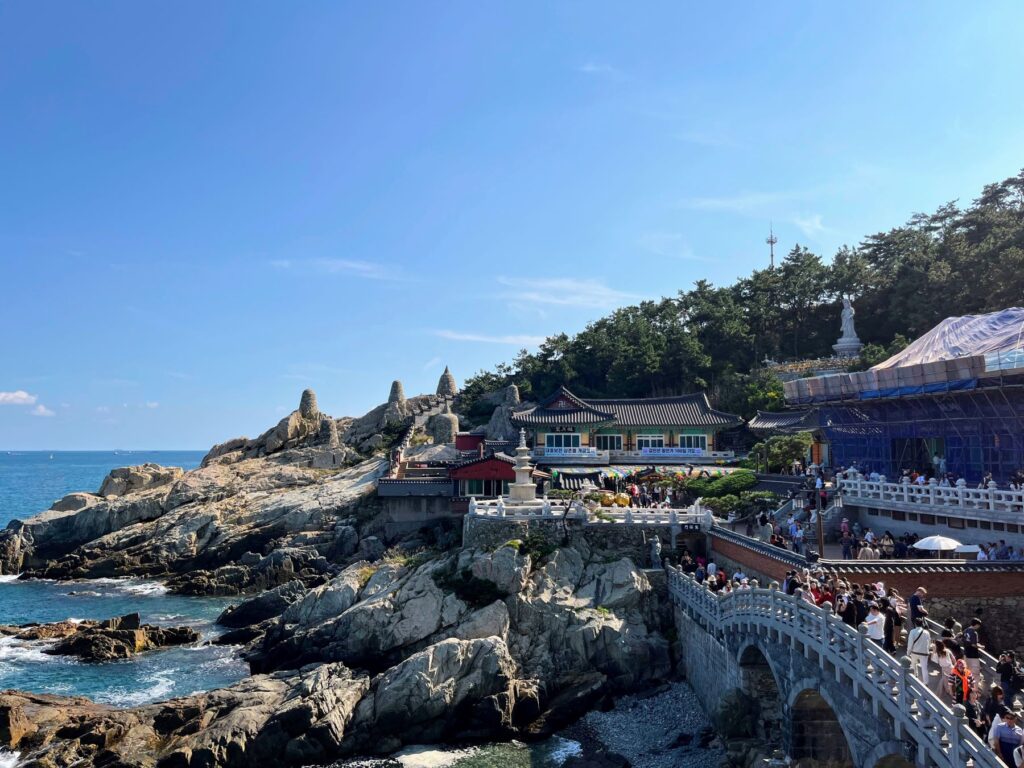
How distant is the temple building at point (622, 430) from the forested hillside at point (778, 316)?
7966 mm

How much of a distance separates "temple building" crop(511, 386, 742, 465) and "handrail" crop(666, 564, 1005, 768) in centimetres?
3105

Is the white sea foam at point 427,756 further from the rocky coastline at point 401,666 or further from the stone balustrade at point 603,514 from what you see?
the stone balustrade at point 603,514

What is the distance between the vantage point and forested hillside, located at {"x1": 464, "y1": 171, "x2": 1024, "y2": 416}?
63469 mm

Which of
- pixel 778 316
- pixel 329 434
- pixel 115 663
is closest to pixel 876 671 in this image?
pixel 115 663

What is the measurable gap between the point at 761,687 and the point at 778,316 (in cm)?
5970

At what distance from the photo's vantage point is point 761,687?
23.6 m

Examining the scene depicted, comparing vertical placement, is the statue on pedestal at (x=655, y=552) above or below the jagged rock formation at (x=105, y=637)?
above

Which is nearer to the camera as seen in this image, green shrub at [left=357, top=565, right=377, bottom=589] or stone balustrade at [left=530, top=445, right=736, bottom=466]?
green shrub at [left=357, top=565, right=377, bottom=589]

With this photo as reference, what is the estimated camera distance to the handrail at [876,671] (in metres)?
12.9

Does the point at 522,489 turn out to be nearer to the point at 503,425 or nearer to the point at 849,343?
the point at 503,425

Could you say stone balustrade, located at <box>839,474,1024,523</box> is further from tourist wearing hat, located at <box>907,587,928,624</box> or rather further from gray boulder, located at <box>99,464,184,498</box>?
gray boulder, located at <box>99,464,184,498</box>

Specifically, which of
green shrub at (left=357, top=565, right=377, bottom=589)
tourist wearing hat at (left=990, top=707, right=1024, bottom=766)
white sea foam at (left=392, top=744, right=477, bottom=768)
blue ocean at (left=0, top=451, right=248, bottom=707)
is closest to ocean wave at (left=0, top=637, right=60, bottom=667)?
blue ocean at (left=0, top=451, right=248, bottom=707)

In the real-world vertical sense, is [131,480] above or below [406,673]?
above

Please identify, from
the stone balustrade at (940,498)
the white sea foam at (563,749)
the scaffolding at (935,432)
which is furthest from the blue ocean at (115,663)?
the scaffolding at (935,432)
